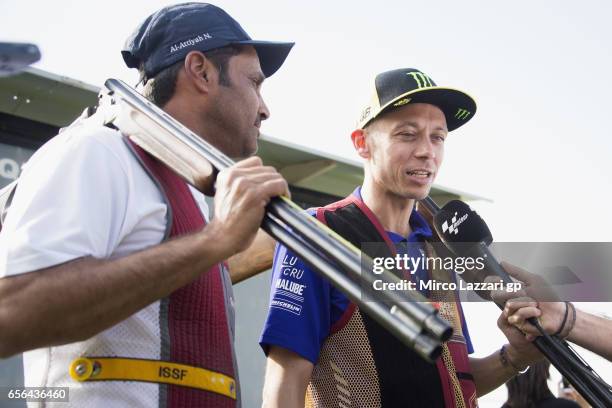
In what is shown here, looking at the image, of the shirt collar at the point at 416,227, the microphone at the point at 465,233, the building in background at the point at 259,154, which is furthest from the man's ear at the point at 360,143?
the building in background at the point at 259,154

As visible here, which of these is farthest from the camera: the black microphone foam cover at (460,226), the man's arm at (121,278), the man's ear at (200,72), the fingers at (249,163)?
the black microphone foam cover at (460,226)

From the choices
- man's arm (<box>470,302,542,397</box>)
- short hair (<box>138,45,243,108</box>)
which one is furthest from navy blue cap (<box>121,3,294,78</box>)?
man's arm (<box>470,302,542,397</box>)

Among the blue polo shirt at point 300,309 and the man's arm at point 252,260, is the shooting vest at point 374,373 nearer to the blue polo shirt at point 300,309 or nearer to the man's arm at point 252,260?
the blue polo shirt at point 300,309

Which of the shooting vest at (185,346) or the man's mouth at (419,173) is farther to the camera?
the man's mouth at (419,173)

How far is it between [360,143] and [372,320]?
915 mm

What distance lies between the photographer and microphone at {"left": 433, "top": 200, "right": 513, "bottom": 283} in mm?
3049

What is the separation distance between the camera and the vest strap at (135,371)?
1940 mm

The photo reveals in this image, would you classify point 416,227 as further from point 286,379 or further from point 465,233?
point 286,379

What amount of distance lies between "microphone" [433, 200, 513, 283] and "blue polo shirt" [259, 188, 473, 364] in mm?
598

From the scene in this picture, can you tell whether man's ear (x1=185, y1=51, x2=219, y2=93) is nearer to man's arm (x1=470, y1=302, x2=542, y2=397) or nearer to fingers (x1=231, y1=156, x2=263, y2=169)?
fingers (x1=231, y1=156, x2=263, y2=169)

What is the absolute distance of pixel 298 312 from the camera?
2.80 m

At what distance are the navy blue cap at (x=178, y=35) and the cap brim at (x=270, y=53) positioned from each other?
2cm

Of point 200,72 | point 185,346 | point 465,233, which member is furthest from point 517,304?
point 200,72

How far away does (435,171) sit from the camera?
3252 mm
